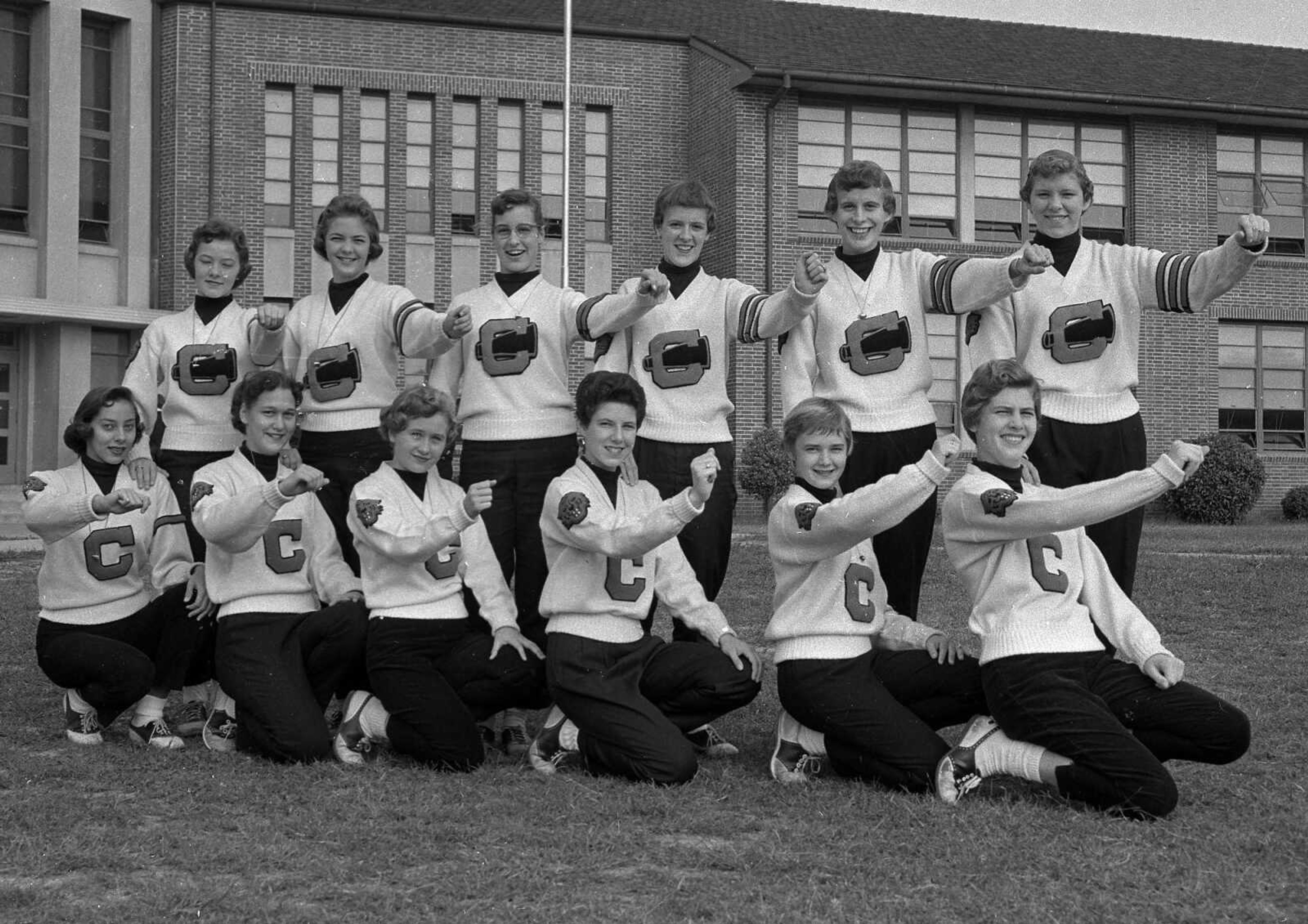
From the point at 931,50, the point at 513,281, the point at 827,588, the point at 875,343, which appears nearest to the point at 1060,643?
the point at 827,588

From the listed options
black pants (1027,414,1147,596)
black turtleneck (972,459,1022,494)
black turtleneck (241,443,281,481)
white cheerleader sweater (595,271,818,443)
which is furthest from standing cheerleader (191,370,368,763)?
black pants (1027,414,1147,596)

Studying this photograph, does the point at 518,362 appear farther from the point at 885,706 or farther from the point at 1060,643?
the point at 1060,643

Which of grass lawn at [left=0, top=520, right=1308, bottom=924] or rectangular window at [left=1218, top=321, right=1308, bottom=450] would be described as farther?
rectangular window at [left=1218, top=321, right=1308, bottom=450]

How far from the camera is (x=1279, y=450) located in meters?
27.6

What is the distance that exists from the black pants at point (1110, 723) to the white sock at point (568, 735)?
5.24 ft

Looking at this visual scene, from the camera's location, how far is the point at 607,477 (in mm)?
5926

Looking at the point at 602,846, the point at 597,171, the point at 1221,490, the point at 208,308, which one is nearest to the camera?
the point at 602,846

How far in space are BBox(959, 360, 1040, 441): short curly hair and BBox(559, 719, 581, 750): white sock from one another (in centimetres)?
191

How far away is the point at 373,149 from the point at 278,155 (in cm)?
161

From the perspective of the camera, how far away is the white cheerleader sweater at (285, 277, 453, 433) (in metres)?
6.62

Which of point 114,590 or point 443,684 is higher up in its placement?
point 114,590

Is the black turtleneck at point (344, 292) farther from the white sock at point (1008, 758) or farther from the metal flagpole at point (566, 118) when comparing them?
the metal flagpole at point (566, 118)

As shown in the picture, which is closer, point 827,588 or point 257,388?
point 827,588

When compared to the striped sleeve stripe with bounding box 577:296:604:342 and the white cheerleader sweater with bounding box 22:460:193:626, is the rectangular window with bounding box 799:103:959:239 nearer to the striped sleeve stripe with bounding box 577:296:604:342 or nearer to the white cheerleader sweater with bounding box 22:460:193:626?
the striped sleeve stripe with bounding box 577:296:604:342
